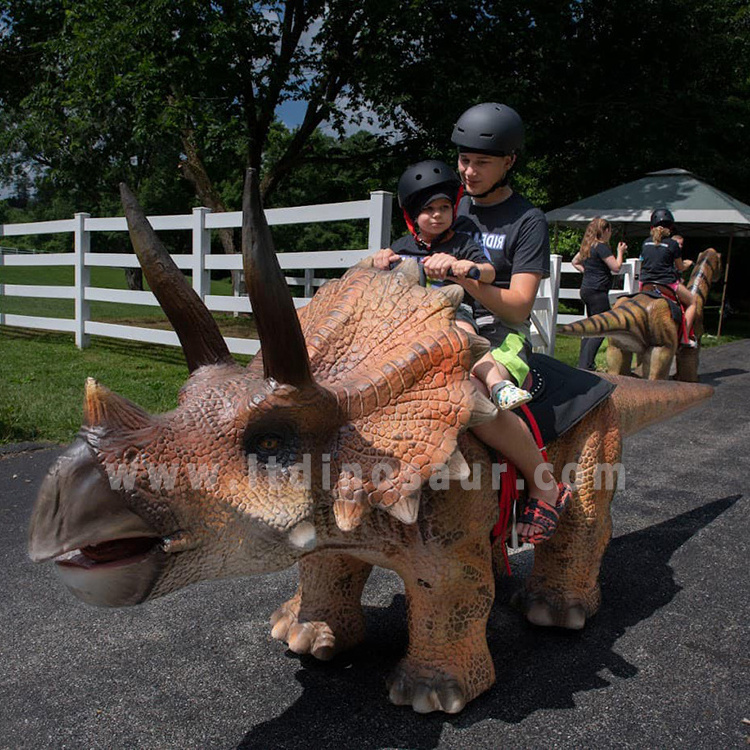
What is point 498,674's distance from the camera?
8.29 feet

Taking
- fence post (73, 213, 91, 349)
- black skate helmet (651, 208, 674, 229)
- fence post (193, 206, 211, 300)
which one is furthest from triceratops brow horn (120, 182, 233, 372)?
fence post (73, 213, 91, 349)

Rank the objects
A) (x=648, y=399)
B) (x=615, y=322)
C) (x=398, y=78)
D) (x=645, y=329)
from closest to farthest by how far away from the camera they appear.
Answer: (x=648, y=399) → (x=615, y=322) → (x=645, y=329) → (x=398, y=78)

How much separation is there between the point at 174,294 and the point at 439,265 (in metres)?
0.79

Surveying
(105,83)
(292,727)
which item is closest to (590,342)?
(292,727)

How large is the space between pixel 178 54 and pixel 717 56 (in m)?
10.9

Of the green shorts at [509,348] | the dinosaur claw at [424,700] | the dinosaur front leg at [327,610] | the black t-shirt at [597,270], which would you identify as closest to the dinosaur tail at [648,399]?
the green shorts at [509,348]

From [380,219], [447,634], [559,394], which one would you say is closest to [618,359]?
[380,219]

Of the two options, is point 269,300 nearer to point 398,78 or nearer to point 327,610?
point 327,610

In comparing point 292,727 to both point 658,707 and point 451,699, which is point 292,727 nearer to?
point 451,699

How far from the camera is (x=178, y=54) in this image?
11383mm

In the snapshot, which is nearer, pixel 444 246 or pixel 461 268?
pixel 461 268

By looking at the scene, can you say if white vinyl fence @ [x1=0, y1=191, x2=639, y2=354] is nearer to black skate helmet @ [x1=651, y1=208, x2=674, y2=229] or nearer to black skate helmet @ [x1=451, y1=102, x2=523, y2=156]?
black skate helmet @ [x1=651, y1=208, x2=674, y2=229]

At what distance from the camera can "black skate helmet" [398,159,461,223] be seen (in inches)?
91.3

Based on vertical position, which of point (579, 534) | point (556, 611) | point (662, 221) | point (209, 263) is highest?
point (662, 221)
